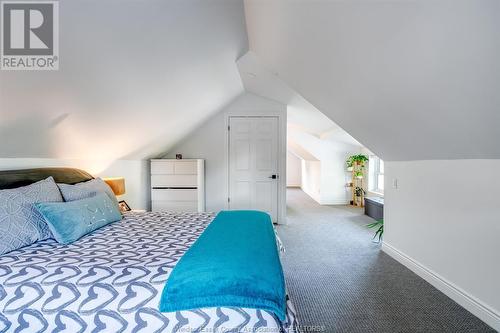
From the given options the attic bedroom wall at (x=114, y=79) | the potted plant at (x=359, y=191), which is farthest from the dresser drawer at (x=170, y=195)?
the potted plant at (x=359, y=191)

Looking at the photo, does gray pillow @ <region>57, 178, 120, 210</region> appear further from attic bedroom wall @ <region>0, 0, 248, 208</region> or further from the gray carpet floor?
the gray carpet floor

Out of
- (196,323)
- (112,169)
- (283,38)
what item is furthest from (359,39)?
(112,169)

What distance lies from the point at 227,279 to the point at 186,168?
3235 mm

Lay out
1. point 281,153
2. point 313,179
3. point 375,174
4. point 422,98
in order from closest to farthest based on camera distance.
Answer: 1. point 422,98
2. point 281,153
3. point 375,174
4. point 313,179

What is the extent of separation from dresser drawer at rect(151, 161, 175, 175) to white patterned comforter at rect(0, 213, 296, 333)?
2799 millimetres

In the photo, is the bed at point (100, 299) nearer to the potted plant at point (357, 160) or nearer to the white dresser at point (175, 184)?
the white dresser at point (175, 184)

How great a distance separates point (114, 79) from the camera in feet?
7.00

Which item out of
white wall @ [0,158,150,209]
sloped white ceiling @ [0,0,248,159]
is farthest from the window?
white wall @ [0,158,150,209]

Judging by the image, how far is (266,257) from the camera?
1.37 metres

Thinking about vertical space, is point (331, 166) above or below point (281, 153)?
below

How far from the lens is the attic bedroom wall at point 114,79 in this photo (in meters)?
1.67

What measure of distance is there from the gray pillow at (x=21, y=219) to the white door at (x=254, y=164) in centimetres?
315

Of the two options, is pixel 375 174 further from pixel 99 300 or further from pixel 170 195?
pixel 99 300

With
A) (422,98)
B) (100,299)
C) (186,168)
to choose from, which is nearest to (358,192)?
(186,168)
